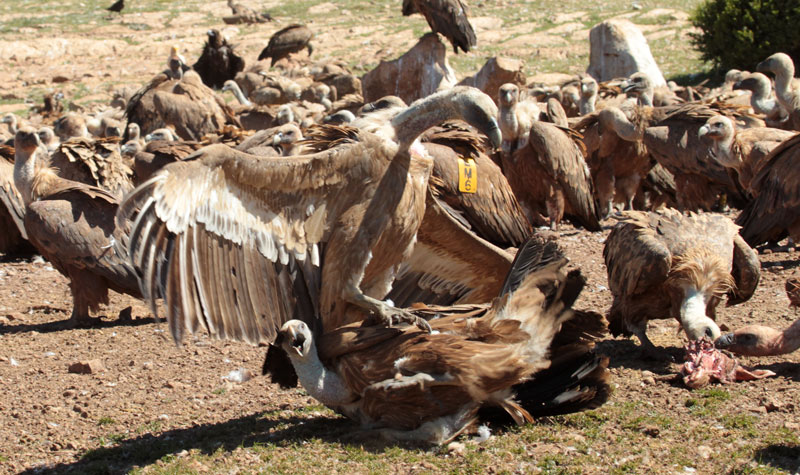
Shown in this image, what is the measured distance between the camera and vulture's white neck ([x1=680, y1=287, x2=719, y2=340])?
5573mm

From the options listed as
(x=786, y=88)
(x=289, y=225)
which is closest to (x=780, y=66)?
(x=786, y=88)

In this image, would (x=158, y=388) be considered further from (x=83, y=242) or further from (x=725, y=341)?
(x=725, y=341)

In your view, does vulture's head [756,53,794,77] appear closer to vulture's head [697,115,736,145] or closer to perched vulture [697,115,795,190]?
perched vulture [697,115,795,190]

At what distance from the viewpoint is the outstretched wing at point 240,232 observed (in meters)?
4.13

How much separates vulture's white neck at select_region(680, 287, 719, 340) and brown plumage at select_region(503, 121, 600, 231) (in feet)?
14.9

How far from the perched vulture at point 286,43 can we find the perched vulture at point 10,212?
19410 mm

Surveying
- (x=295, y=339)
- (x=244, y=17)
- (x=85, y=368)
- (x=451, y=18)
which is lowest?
(x=244, y=17)

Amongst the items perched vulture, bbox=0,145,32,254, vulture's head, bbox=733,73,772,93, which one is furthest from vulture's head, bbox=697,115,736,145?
perched vulture, bbox=0,145,32,254

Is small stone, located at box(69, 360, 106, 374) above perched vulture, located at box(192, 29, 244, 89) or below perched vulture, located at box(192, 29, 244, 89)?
above

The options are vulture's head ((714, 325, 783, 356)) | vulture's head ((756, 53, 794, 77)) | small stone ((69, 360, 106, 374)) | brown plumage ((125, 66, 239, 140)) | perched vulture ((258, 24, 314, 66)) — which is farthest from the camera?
perched vulture ((258, 24, 314, 66))

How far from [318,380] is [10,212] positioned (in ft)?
21.3

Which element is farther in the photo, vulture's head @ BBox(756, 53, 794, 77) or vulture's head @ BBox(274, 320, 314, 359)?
vulture's head @ BBox(756, 53, 794, 77)

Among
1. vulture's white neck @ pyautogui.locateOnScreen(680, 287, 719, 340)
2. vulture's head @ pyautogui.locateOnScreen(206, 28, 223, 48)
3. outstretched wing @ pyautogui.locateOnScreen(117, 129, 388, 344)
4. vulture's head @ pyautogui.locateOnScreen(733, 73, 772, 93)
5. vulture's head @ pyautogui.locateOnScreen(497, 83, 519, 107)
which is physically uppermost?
outstretched wing @ pyautogui.locateOnScreen(117, 129, 388, 344)

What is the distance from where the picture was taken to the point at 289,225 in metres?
4.60
